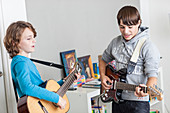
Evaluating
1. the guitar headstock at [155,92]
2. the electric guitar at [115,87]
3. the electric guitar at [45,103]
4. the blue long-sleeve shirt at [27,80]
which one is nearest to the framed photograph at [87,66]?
the electric guitar at [45,103]

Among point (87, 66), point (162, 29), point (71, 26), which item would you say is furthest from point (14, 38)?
point (162, 29)

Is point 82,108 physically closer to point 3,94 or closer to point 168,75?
point 3,94

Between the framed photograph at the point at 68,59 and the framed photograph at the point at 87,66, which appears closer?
the framed photograph at the point at 68,59

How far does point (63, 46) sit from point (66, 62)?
0.17 m

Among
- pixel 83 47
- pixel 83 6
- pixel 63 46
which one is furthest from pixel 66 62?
pixel 83 6

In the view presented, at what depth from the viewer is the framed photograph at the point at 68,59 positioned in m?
2.63

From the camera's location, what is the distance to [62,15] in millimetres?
2709

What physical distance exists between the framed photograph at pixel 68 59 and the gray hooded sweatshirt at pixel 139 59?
851mm

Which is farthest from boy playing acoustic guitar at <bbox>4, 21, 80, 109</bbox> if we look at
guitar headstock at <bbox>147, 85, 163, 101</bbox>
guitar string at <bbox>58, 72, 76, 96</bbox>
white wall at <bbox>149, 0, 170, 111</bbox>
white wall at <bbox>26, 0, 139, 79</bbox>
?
white wall at <bbox>149, 0, 170, 111</bbox>

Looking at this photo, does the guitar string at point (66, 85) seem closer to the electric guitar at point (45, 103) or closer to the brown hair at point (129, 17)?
the electric guitar at point (45, 103)

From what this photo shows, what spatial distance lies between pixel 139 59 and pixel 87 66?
1.22m

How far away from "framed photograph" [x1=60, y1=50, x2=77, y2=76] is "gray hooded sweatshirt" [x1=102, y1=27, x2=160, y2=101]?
0.85 metres

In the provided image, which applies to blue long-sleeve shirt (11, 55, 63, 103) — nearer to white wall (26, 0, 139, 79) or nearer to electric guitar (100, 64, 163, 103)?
electric guitar (100, 64, 163, 103)

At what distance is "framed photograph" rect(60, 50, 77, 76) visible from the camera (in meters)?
2.63
